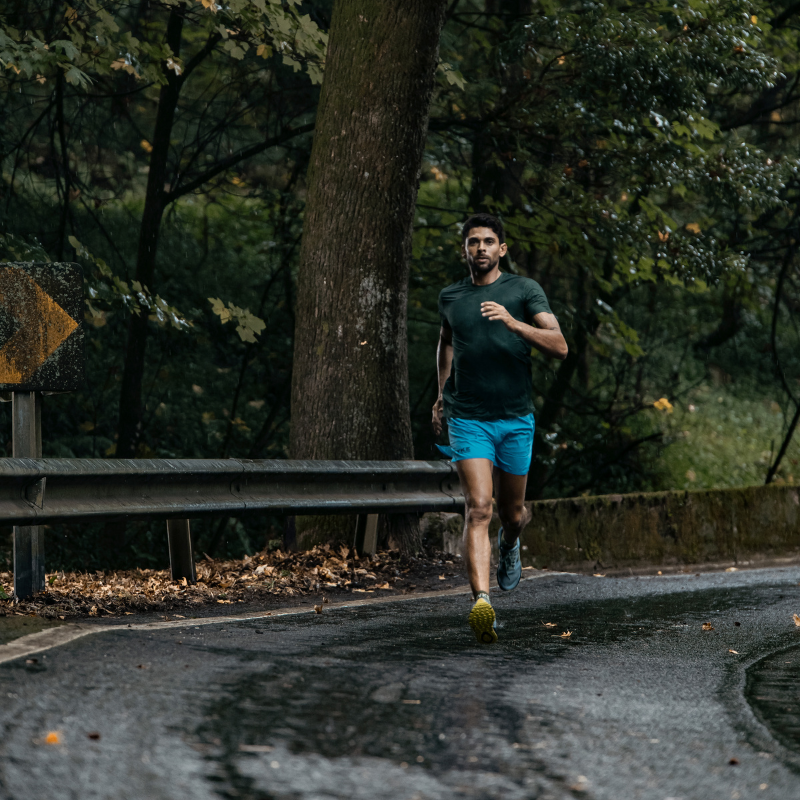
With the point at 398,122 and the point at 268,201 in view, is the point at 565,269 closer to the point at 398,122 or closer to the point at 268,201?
the point at 268,201

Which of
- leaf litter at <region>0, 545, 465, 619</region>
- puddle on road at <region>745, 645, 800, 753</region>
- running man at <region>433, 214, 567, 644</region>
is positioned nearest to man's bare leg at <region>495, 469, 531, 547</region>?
running man at <region>433, 214, 567, 644</region>

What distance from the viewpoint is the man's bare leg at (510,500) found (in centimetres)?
645

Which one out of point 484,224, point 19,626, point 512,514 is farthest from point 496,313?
point 19,626

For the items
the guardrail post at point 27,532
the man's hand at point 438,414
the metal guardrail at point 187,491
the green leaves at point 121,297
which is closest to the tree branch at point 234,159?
the green leaves at point 121,297

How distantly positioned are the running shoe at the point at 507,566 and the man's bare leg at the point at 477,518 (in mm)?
1069

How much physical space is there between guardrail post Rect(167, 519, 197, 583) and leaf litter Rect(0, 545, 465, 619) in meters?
0.06

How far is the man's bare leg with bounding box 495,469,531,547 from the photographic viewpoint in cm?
645

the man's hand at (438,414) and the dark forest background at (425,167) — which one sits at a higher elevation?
the dark forest background at (425,167)

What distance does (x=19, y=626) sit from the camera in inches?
194

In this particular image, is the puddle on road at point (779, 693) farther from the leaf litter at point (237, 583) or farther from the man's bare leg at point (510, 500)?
the leaf litter at point (237, 583)

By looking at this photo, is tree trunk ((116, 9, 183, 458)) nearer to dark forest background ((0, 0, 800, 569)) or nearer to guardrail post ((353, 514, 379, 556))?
dark forest background ((0, 0, 800, 569))

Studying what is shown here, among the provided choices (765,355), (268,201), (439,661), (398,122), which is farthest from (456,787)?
(765,355)

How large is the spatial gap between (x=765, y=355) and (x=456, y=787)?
24.3 m

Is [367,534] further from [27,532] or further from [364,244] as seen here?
[27,532]
